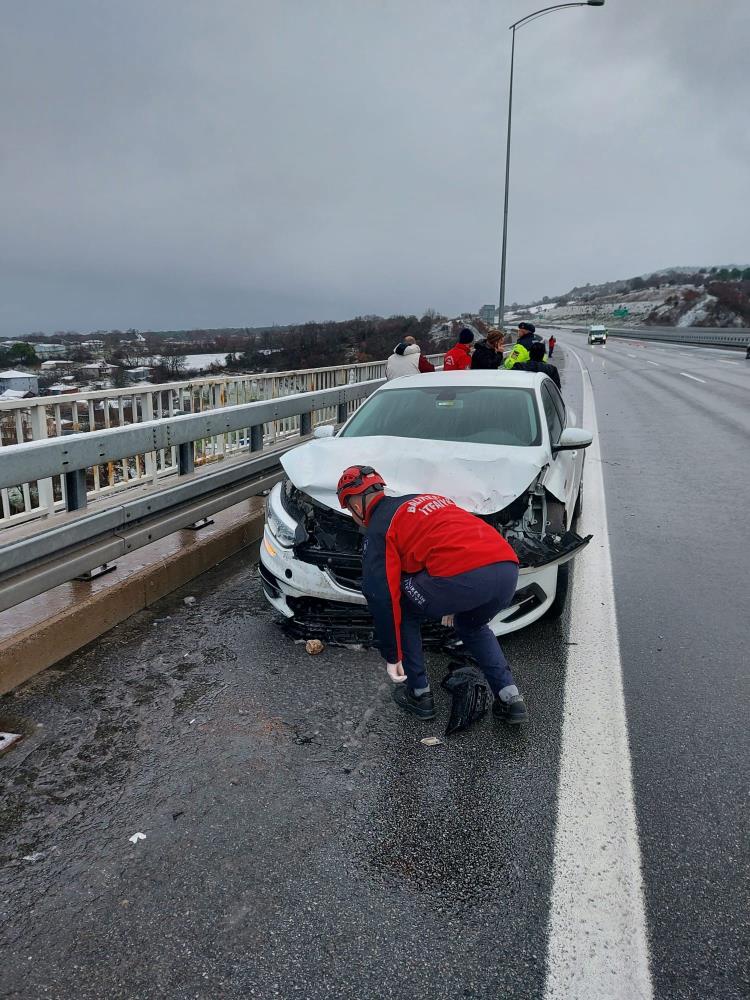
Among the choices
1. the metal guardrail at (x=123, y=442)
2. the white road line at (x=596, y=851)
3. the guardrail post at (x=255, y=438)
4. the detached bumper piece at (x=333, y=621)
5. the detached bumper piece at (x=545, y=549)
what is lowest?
the white road line at (x=596, y=851)

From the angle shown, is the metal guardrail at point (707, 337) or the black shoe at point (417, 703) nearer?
the black shoe at point (417, 703)

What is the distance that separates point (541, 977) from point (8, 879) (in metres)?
1.76

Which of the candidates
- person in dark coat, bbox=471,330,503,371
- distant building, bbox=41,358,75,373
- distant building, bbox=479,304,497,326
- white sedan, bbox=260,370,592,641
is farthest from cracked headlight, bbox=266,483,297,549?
distant building, bbox=479,304,497,326

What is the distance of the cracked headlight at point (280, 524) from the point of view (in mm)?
4223

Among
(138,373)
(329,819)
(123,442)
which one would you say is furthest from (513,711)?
(138,373)

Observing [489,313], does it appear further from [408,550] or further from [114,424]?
[408,550]

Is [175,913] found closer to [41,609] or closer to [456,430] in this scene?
[41,609]

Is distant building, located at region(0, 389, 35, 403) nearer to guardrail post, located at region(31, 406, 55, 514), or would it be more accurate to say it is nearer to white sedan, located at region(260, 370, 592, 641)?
guardrail post, located at region(31, 406, 55, 514)

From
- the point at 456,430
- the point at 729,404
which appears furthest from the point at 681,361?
the point at 456,430

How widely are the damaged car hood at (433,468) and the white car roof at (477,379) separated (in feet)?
4.16

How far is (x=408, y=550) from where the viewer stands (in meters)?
3.18

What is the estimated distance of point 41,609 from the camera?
13.6ft

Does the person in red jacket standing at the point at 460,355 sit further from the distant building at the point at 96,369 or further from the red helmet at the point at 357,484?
the red helmet at the point at 357,484

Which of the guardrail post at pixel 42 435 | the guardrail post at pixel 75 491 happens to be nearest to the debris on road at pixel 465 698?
the guardrail post at pixel 75 491
